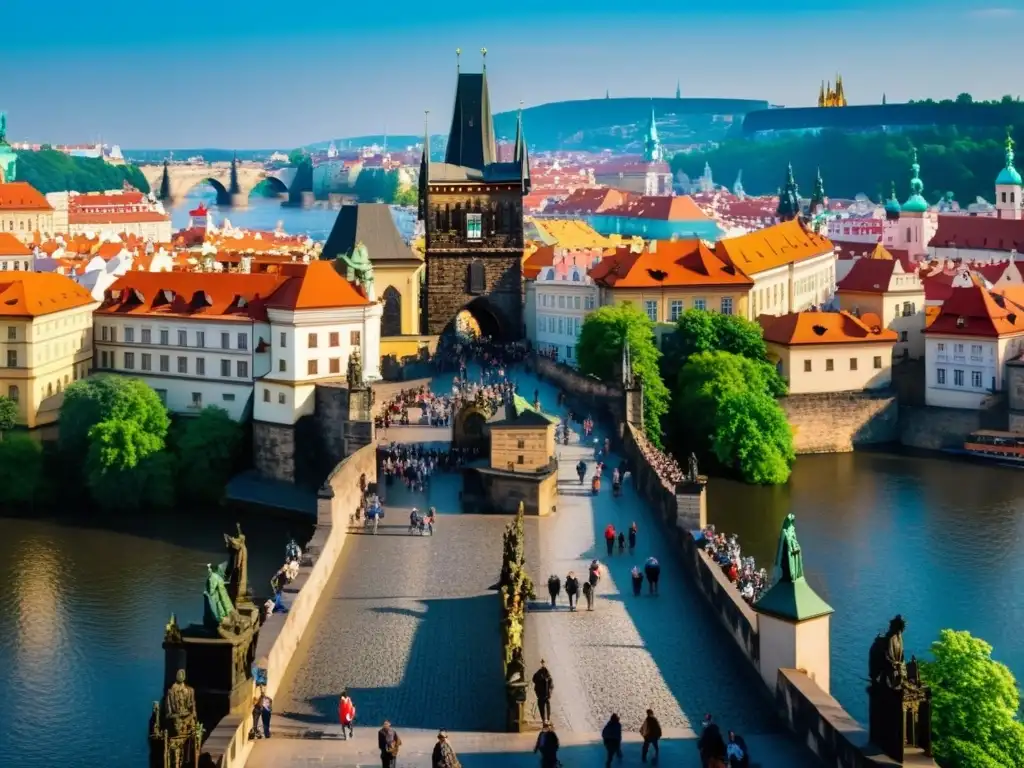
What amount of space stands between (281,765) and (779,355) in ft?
149

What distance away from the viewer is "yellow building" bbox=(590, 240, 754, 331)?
231 ft

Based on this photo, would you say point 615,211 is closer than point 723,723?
No

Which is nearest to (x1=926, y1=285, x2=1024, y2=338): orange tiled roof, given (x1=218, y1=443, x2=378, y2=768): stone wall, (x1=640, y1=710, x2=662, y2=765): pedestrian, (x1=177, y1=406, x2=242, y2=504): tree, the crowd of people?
(x1=177, y1=406, x2=242, y2=504): tree

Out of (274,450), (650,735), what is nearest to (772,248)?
(274,450)

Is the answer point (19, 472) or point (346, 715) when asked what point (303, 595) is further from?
point (19, 472)

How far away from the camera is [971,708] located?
29406 mm

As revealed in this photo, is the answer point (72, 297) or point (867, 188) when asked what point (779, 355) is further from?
point (867, 188)

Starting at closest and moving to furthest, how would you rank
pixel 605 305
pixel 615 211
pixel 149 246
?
pixel 605 305 → pixel 149 246 → pixel 615 211

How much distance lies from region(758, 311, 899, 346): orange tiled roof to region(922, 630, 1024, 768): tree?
36343mm

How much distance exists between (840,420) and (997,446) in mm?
5363

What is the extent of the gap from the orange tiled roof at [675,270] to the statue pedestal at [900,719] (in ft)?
162

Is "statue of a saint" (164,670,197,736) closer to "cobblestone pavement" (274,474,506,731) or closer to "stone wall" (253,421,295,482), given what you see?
"cobblestone pavement" (274,474,506,731)

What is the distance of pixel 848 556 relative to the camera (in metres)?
46.5

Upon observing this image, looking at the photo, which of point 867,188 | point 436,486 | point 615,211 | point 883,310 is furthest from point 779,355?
point 867,188
